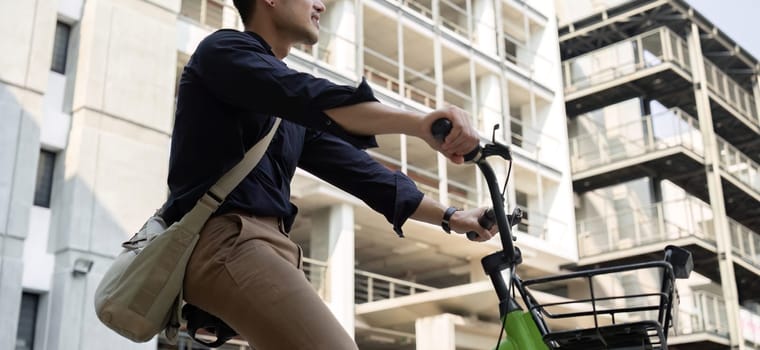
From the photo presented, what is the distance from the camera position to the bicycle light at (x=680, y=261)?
1829 mm

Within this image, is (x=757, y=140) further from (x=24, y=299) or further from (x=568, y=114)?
(x=24, y=299)

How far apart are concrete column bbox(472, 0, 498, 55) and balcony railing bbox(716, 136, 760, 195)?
7.95 metres

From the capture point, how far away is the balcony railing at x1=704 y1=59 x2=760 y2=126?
1164 inches

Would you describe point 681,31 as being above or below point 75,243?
above

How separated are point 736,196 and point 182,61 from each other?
19.4 m

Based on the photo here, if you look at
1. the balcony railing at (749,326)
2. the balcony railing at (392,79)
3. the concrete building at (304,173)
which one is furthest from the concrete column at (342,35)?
the balcony railing at (749,326)

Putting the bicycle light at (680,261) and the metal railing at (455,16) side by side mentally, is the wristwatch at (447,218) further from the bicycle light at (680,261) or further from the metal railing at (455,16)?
the metal railing at (455,16)

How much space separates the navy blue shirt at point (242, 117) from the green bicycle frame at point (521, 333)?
0.47m

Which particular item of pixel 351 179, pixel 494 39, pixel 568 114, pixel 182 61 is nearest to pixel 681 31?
pixel 568 114

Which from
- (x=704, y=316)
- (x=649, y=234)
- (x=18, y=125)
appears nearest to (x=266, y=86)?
(x=18, y=125)

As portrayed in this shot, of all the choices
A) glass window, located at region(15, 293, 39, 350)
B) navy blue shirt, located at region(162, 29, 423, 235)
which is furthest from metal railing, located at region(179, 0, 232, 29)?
navy blue shirt, located at region(162, 29, 423, 235)

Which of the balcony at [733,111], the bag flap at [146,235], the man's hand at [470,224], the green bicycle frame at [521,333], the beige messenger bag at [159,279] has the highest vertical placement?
the balcony at [733,111]

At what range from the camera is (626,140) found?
27719mm

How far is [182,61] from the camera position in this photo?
1817 cm
